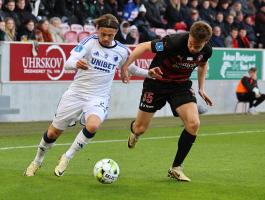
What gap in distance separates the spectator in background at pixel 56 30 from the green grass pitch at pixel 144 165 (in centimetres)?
272

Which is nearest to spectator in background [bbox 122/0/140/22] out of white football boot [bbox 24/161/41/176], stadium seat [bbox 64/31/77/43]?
stadium seat [bbox 64/31/77/43]

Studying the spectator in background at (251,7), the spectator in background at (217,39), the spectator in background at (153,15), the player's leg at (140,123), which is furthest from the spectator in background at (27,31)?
the spectator in background at (251,7)

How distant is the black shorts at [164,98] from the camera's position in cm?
1114

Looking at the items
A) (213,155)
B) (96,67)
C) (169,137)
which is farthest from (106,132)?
(96,67)

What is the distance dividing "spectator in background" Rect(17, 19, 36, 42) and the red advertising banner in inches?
20.9

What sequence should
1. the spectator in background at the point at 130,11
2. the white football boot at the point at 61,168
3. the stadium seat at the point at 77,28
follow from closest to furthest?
the white football boot at the point at 61,168 < the stadium seat at the point at 77,28 < the spectator in background at the point at 130,11

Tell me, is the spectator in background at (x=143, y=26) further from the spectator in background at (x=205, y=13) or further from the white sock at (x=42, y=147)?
the white sock at (x=42, y=147)

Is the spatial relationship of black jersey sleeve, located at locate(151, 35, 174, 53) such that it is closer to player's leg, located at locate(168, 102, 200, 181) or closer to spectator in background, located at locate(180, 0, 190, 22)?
player's leg, located at locate(168, 102, 200, 181)

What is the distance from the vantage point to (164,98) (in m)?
11.5

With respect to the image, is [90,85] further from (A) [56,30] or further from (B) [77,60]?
(A) [56,30]

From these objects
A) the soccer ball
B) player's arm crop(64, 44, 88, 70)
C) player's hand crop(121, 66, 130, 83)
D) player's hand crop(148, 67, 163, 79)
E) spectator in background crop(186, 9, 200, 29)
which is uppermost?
player's arm crop(64, 44, 88, 70)

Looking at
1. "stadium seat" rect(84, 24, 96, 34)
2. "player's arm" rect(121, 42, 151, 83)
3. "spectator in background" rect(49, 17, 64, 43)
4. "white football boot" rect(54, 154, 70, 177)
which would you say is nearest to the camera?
"white football boot" rect(54, 154, 70, 177)

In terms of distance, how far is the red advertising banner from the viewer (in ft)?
69.7

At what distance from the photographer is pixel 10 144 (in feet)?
52.3
